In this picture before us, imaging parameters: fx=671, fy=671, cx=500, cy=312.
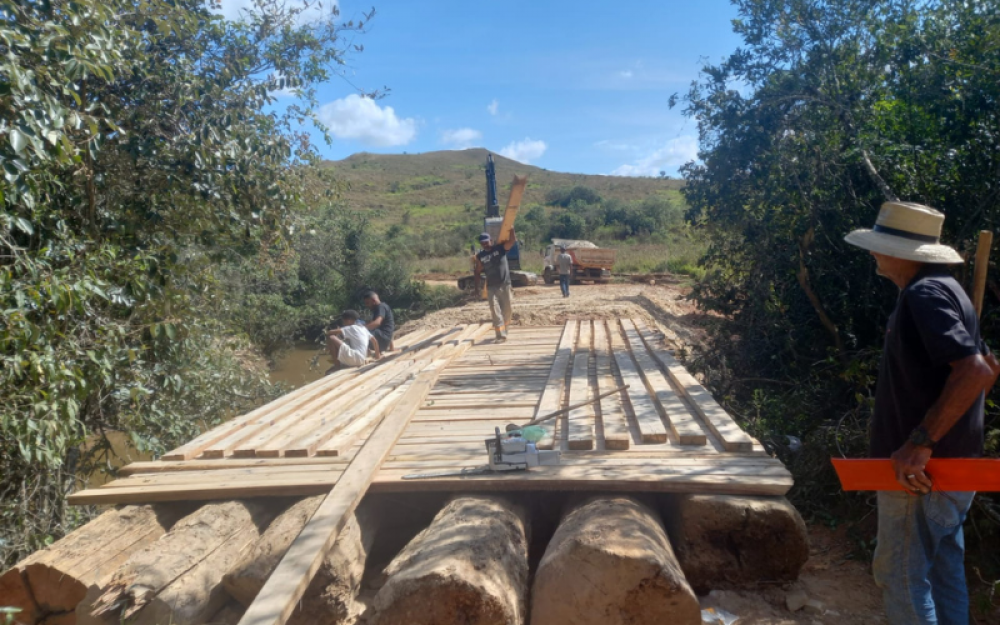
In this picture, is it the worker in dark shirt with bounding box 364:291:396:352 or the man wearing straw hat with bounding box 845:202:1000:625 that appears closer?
the man wearing straw hat with bounding box 845:202:1000:625

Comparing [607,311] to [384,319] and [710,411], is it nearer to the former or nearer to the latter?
[384,319]

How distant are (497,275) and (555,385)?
10.0 feet

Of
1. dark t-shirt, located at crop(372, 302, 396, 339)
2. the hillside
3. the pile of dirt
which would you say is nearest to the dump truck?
the pile of dirt

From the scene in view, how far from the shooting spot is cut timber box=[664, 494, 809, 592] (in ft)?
10.4

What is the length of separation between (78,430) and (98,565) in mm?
2143

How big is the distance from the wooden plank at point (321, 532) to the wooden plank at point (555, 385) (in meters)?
0.96

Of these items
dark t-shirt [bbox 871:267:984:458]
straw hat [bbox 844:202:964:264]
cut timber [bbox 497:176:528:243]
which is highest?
cut timber [bbox 497:176:528:243]

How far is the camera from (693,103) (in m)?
8.20

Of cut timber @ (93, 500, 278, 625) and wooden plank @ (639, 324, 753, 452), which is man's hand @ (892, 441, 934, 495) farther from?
cut timber @ (93, 500, 278, 625)

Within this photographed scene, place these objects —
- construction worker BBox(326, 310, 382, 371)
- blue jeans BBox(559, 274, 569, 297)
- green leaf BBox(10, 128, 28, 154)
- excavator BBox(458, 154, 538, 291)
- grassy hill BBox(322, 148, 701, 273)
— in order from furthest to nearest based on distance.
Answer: grassy hill BBox(322, 148, 701, 273) < excavator BBox(458, 154, 538, 291) < blue jeans BBox(559, 274, 569, 297) < construction worker BBox(326, 310, 382, 371) < green leaf BBox(10, 128, 28, 154)

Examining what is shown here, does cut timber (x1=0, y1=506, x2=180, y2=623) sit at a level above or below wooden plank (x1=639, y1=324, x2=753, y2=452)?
below

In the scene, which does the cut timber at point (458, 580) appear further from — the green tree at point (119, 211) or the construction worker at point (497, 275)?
the construction worker at point (497, 275)

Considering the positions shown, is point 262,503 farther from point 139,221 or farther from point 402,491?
point 139,221

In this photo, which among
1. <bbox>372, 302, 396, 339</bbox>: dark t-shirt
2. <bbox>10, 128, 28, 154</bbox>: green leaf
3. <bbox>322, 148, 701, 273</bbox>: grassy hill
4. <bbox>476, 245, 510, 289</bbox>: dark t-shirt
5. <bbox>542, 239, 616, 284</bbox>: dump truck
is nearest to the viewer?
<bbox>10, 128, 28, 154</bbox>: green leaf
